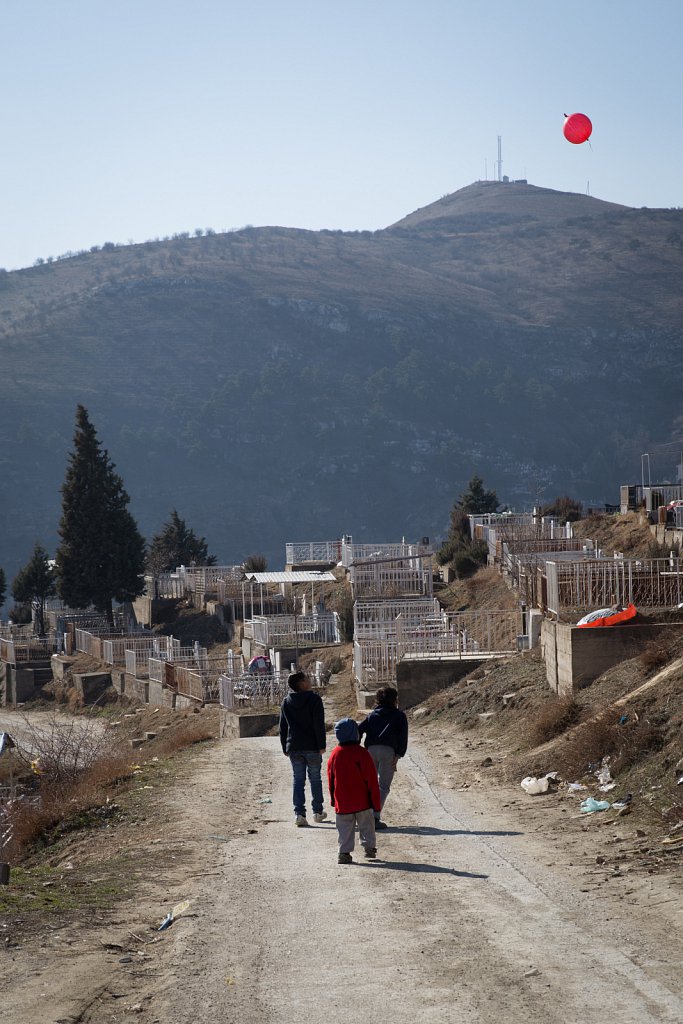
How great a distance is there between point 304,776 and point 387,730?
2.95 feet

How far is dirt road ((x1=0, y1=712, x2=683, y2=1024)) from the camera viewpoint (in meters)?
5.40

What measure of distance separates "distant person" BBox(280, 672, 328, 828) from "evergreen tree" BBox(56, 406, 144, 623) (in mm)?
36349

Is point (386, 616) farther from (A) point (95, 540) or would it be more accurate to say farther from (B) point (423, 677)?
(A) point (95, 540)

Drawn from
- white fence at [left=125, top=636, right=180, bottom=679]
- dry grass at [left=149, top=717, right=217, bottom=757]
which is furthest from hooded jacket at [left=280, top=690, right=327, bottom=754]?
white fence at [left=125, top=636, right=180, bottom=679]

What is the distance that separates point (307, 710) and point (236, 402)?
6928 inches

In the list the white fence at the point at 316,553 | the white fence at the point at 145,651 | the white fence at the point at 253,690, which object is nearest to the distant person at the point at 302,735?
the white fence at the point at 253,690

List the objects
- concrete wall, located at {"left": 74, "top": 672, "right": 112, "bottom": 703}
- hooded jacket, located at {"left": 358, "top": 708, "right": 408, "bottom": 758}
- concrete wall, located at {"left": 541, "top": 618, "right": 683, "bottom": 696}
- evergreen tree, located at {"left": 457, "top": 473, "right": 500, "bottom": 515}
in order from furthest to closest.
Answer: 1. evergreen tree, located at {"left": 457, "top": 473, "right": 500, "bottom": 515}
2. concrete wall, located at {"left": 74, "top": 672, "right": 112, "bottom": 703}
3. concrete wall, located at {"left": 541, "top": 618, "right": 683, "bottom": 696}
4. hooded jacket, located at {"left": 358, "top": 708, "right": 408, "bottom": 758}

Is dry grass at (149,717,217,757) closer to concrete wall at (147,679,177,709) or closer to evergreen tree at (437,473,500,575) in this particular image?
concrete wall at (147,679,177,709)

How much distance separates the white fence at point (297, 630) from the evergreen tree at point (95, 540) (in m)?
16.6

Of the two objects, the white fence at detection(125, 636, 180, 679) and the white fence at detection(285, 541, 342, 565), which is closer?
the white fence at detection(125, 636, 180, 679)

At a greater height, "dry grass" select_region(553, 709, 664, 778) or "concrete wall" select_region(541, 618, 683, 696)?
"concrete wall" select_region(541, 618, 683, 696)

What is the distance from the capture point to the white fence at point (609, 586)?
664 inches

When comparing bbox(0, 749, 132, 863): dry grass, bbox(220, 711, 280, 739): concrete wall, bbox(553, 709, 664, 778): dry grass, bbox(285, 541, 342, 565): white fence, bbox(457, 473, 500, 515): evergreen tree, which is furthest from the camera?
bbox(457, 473, 500, 515): evergreen tree

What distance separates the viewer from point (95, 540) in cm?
4678
